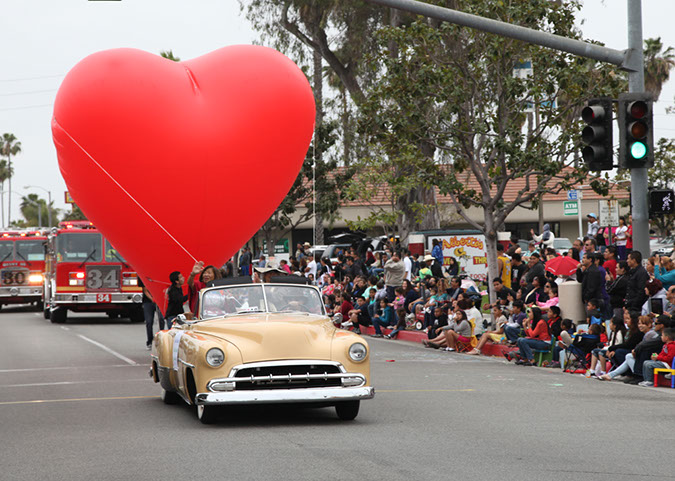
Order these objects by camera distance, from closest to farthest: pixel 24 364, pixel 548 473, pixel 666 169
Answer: pixel 548 473 → pixel 24 364 → pixel 666 169

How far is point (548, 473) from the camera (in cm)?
768

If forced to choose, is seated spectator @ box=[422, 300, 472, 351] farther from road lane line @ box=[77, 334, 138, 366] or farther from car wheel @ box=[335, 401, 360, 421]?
car wheel @ box=[335, 401, 360, 421]

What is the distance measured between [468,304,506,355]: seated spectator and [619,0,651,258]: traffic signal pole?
4.93 meters

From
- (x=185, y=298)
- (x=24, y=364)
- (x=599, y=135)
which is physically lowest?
(x=24, y=364)

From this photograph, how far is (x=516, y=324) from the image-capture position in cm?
1839

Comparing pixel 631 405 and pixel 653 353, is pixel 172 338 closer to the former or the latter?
pixel 631 405

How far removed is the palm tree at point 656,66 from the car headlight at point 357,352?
50.3 m

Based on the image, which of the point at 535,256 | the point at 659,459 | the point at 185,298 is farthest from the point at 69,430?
the point at 535,256

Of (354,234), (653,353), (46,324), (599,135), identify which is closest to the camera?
(599,135)

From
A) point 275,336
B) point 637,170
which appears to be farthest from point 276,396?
point 637,170

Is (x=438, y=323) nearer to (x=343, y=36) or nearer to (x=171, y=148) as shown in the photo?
(x=171, y=148)

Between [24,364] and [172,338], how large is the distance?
7542 mm

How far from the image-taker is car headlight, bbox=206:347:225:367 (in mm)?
9812

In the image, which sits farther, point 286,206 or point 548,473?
point 286,206
